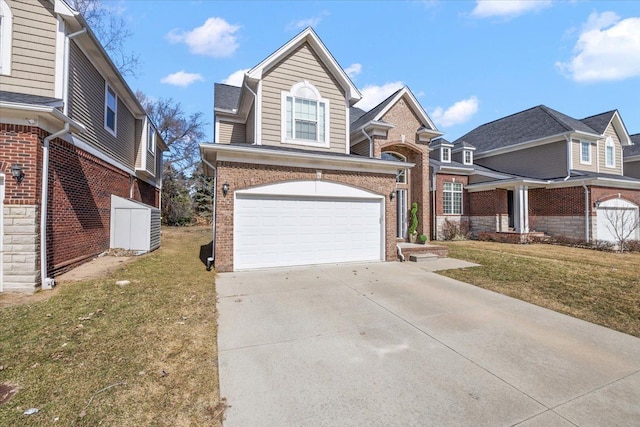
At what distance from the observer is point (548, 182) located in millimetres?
17906

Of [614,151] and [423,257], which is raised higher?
[614,151]

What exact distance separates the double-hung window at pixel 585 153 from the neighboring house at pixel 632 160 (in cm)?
946

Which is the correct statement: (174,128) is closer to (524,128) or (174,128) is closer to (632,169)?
(524,128)

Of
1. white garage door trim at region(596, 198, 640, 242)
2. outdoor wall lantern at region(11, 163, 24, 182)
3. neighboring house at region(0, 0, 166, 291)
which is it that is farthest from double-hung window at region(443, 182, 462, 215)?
outdoor wall lantern at region(11, 163, 24, 182)

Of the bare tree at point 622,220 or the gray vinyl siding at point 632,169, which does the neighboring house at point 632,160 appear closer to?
the gray vinyl siding at point 632,169

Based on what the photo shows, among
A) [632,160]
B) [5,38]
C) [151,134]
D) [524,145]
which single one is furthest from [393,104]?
[632,160]

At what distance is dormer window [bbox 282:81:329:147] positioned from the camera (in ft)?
35.6

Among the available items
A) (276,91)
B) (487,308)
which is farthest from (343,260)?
(276,91)

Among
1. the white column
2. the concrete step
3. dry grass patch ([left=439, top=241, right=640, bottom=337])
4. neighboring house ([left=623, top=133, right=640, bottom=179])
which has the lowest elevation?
dry grass patch ([left=439, top=241, right=640, bottom=337])

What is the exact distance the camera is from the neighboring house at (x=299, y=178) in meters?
8.58

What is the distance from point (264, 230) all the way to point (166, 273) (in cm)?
290

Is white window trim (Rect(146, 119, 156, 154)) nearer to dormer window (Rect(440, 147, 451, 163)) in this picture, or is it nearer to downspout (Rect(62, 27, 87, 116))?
downspout (Rect(62, 27, 87, 116))

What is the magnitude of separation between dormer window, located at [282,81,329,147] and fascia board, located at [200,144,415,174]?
1785 mm

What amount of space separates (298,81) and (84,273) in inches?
358
